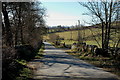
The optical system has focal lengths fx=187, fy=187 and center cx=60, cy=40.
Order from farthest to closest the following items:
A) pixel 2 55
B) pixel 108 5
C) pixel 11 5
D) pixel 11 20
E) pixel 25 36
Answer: pixel 25 36 → pixel 11 20 → pixel 11 5 → pixel 108 5 → pixel 2 55

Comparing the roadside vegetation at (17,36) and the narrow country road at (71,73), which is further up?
the roadside vegetation at (17,36)

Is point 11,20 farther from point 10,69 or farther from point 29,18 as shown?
point 10,69

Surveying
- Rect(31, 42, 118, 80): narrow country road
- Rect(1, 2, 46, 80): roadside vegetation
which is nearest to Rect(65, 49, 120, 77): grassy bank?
Rect(31, 42, 118, 80): narrow country road

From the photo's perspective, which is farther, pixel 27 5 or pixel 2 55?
pixel 27 5

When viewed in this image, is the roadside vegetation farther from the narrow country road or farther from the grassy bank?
the grassy bank

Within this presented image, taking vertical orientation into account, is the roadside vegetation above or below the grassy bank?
above

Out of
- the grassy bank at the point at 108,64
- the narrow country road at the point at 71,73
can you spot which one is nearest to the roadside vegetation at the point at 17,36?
the narrow country road at the point at 71,73

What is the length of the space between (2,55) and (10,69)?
3.21 feet

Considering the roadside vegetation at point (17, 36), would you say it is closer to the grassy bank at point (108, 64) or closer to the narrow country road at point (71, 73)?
the narrow country road at point (71, 73)

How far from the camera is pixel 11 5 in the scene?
2009 centimetres

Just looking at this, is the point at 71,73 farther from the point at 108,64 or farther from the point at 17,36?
the point at 17,36

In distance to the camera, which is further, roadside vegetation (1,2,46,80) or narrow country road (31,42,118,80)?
roadside vegetation (1,2,46,80)

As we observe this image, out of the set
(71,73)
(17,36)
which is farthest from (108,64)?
(17,36)

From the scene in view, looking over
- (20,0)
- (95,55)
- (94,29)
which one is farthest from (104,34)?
(20,0)
